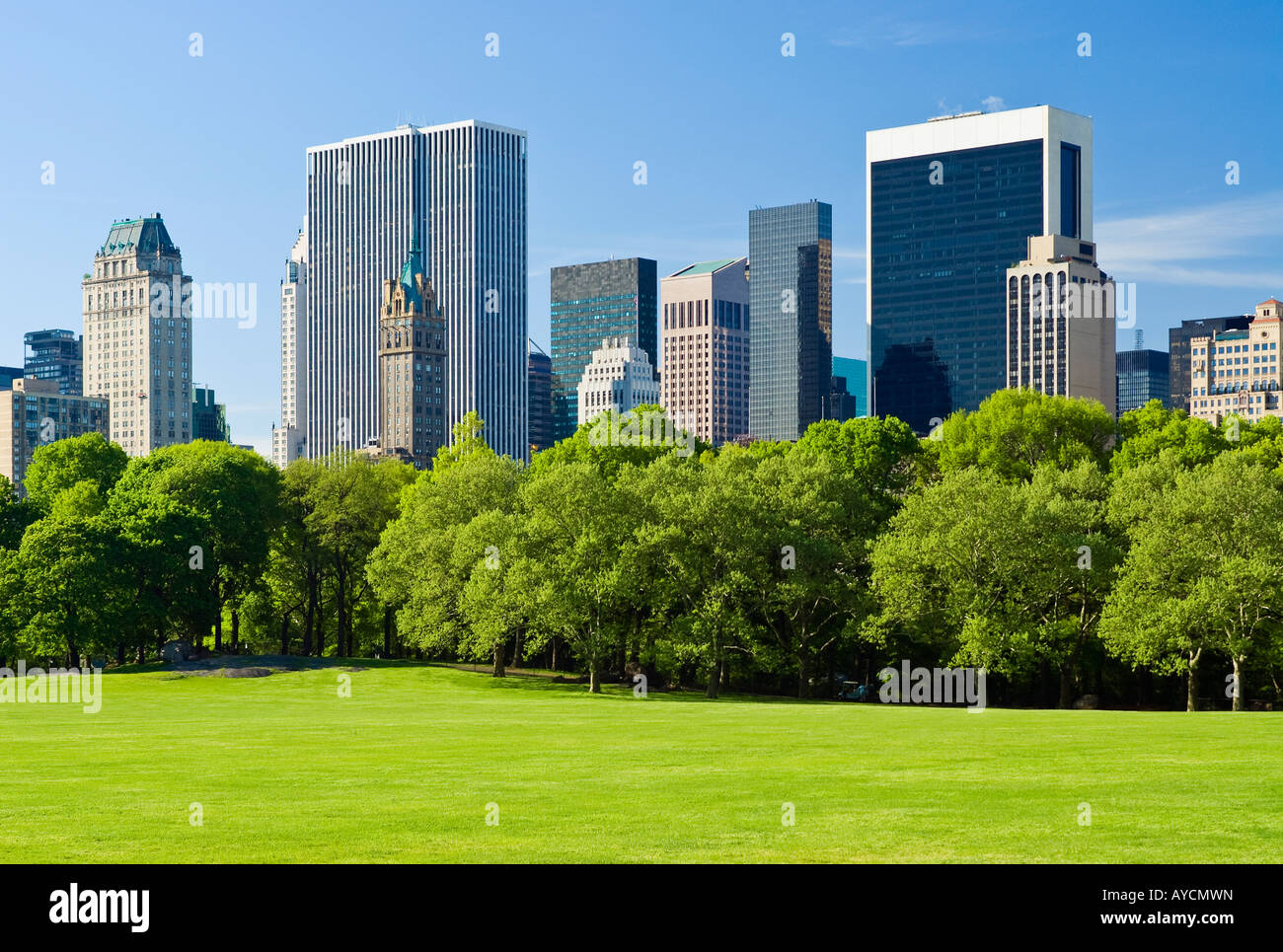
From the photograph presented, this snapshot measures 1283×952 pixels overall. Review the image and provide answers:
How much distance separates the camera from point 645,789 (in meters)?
25.7

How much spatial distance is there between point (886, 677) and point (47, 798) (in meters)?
56.5

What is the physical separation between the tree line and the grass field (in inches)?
858

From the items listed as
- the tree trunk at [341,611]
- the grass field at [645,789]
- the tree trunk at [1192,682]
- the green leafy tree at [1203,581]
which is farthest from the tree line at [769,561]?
the grass field at [645,789]

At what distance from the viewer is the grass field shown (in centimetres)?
1970

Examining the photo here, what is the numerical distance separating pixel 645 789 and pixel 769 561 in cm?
4835

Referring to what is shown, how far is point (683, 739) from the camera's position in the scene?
36594 mm

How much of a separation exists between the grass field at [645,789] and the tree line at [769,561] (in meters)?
21.8

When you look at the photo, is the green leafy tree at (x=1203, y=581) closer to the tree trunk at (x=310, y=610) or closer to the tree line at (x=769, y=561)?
the tree line at (x=769, y=561)

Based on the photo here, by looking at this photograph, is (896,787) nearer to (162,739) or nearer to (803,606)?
(162,739)

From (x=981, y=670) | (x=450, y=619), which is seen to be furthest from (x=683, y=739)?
(x=450, y=619)

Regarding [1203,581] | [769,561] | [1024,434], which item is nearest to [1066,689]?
[1203,581]

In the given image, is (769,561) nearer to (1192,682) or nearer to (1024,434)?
(1192,682)

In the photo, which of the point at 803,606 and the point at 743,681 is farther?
the point at 743,681

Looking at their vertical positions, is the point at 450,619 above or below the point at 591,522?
below
